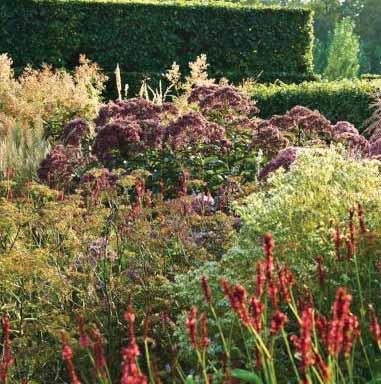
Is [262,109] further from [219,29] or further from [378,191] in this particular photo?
[378,191]

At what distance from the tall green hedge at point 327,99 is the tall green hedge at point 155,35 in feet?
14.4

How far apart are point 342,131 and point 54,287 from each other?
374 cm

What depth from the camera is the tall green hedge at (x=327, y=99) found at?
12.5 m

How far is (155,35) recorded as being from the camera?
55.3 ft

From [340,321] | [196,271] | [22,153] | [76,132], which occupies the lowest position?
[22,153]

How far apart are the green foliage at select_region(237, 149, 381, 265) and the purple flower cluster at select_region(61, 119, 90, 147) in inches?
140

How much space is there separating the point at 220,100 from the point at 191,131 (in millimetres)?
1060

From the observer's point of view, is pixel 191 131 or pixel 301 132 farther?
pixel 301 132

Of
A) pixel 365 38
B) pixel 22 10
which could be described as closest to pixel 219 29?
pixel 22 10

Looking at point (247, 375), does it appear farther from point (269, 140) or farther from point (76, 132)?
point (76, 132)

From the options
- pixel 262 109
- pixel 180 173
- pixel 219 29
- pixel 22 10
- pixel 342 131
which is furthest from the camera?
pixel 219 29

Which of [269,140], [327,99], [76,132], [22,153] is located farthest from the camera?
[327,99]

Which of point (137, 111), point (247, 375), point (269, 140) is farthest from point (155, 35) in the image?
point (247, 375)

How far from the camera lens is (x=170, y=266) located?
4531 millimetres
